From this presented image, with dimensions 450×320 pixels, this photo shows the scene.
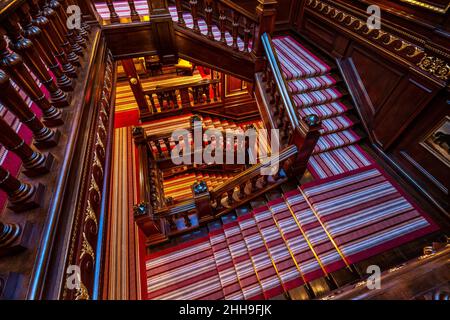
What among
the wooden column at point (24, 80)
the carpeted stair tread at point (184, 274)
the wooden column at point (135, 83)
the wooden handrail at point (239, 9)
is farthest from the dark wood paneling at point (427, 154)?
the wooden column at point (135, 83)

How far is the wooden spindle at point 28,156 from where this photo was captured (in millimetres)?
1092

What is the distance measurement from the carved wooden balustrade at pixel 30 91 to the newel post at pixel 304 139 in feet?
8.03

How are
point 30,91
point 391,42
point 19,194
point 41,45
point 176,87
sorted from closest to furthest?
1. point 19,194
2. point 30,91
3. point 41,45
4. point 391,42
5. point 176,87

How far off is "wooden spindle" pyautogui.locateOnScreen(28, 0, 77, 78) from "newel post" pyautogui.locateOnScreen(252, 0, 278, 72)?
2617 millimetres

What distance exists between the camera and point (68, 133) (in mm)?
1471

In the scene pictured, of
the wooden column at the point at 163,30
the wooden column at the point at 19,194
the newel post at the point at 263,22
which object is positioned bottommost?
the wooden column at the point at 19,194

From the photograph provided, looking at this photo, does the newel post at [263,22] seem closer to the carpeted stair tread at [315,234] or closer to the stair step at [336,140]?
the stair step at [336,140]

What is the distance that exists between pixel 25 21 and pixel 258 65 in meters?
3.05

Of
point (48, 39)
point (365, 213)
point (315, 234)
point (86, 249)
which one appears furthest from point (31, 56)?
point (365, 213)

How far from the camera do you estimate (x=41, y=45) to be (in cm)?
156

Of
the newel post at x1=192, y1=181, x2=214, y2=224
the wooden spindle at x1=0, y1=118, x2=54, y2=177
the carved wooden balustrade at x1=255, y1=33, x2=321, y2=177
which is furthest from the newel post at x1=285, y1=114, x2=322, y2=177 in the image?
the wooden spindle at x1=0, y1=118, x2=54, y2=177

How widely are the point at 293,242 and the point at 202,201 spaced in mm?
1332

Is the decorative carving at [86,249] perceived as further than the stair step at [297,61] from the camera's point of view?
No

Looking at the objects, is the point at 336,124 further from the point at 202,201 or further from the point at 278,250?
the point at 202,201
